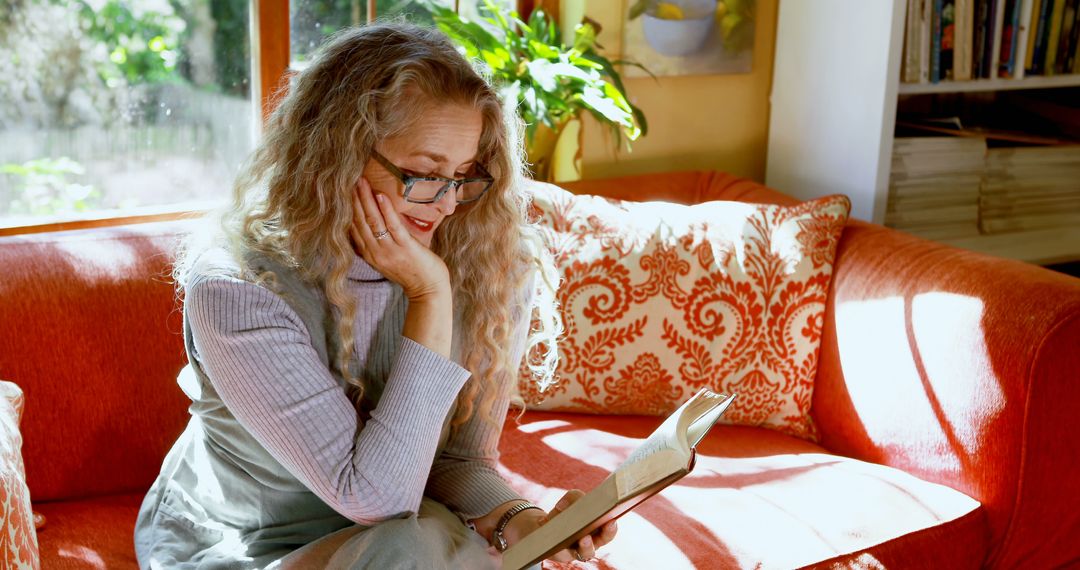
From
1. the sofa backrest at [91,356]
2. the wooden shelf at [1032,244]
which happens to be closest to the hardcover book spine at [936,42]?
the wooden shelf at [1032,244]

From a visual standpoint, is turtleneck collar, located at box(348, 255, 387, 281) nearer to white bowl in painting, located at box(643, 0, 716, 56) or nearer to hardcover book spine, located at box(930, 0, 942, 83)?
white bowl in painting, located at box(643, 0, 716, 56)

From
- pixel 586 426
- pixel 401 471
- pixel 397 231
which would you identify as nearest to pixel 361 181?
pixel 397 231

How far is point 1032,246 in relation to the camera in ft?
8.55

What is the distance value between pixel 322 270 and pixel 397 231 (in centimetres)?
10

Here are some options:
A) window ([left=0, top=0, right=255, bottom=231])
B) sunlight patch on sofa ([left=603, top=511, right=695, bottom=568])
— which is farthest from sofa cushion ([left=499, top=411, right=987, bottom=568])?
window ([left=0, top=0, right=255, bottom=231])

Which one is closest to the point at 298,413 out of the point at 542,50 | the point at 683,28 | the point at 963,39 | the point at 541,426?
the point at 541,426

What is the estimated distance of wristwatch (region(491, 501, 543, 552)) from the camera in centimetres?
138

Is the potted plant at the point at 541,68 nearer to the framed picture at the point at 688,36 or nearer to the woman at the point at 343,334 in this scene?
the framed picture at the point at 688,36

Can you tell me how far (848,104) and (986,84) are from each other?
317mm

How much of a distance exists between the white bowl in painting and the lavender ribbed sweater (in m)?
1.27

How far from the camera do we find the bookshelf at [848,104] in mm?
2336

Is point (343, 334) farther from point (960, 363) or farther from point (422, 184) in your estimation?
point (960, 363)

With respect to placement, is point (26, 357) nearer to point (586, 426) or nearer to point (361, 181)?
point (361, 181)

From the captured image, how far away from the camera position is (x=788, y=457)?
6.27 feet
